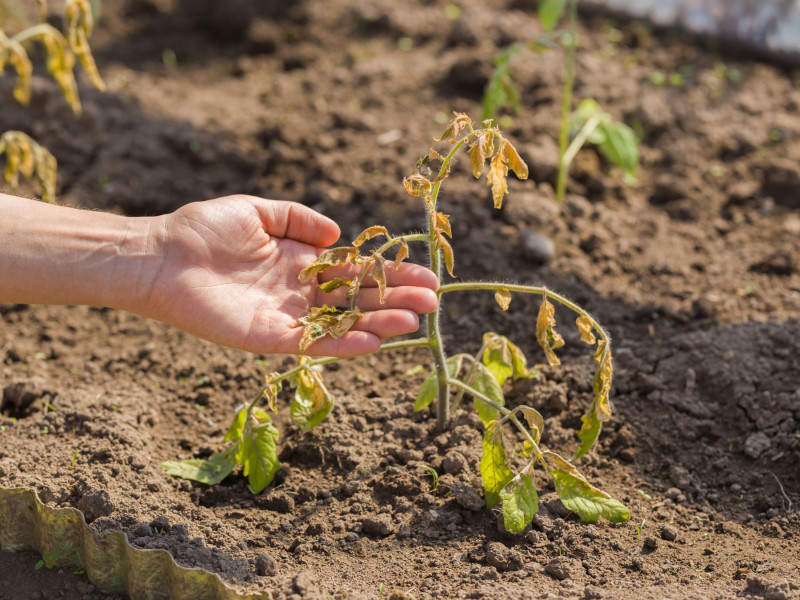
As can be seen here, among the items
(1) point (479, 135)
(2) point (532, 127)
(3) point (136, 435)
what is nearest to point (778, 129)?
(2) point (532, 127)

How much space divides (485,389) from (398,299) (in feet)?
1.38

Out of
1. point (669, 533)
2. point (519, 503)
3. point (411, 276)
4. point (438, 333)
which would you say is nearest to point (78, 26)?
point (411, 276)

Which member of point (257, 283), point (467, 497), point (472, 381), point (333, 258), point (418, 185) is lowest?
point (467, 497)

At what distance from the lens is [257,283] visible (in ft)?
8.51

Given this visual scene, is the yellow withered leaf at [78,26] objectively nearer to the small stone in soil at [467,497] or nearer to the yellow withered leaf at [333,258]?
the yellow withered leaf at [333,258]

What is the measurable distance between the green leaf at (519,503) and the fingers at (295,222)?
0.97m

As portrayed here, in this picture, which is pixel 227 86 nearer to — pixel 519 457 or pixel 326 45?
pixel 326 45

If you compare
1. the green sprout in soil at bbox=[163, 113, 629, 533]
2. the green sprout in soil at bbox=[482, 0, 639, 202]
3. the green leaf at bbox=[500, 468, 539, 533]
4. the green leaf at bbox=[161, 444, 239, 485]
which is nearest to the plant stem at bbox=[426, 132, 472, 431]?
the green sprout in soil at bbox=[163, 113, 629, 533]

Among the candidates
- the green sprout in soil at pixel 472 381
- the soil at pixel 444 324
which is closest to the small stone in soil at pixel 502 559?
the soil at pixel 444 324

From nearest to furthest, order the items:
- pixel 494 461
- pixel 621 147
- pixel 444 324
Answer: pixel 494 461 → pixel 444 324 → pixel 621 147

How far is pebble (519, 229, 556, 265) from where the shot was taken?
3.52m

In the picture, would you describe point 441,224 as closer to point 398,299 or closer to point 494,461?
point 398,299

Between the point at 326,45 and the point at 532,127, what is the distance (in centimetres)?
159

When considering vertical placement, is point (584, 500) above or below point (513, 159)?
below
